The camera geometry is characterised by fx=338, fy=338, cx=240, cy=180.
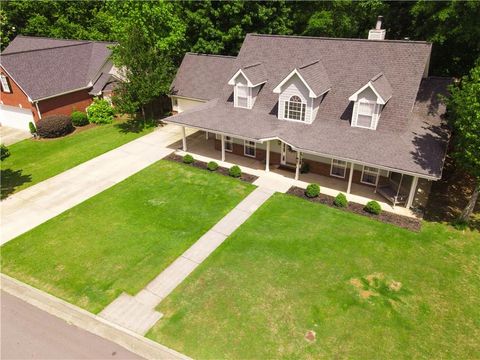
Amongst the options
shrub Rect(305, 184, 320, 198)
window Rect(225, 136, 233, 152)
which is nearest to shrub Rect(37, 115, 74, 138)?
window Rect(225, 136, 233, 152)

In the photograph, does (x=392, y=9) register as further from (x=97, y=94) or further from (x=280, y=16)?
(x=97, y=94)

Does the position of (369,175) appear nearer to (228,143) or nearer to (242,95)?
(228,143)

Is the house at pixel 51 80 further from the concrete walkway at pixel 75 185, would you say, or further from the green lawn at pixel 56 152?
the concrete walkway at pixel 75 185

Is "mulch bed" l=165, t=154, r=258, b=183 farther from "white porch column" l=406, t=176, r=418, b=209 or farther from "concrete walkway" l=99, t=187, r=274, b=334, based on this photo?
"white porch column" l=406, t=176, r=418, b=209

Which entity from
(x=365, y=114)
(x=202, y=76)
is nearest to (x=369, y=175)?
(x=365, y=114)

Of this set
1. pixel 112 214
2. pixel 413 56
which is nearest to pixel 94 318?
pixel 112 214

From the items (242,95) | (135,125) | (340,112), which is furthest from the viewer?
(135,125)
